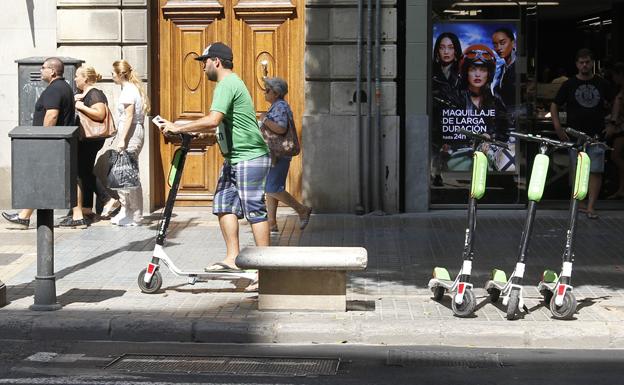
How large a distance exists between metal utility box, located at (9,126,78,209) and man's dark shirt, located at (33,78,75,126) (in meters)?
4.09

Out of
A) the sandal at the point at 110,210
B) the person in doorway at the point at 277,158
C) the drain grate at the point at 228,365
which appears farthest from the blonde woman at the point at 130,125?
the drain grate at the point at 228,365

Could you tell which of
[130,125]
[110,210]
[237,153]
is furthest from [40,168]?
[110,210]

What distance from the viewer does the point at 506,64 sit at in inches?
581

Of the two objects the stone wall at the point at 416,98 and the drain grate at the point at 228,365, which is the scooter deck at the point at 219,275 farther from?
the stone wall at the point at 416,98

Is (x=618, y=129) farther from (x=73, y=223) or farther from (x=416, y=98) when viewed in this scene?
(x=73, y=223)

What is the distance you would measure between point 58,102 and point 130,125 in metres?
0.99

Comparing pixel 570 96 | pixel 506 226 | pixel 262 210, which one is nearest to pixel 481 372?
pixel 262 210

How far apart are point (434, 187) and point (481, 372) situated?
300 inches

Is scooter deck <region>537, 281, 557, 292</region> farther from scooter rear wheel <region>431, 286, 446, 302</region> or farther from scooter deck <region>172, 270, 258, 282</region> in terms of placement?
scooter deck <region>172, 270, 258, 282</region>

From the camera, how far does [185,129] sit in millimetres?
9016

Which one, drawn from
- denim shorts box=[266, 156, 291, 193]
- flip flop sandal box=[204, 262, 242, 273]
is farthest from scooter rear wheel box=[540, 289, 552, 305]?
denim shorts box=[266, 156, 291, 193]

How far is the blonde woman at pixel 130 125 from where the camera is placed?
1338 cm

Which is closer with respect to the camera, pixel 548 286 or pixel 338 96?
pixel 548 286

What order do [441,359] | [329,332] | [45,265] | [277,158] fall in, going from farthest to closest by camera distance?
[277,158], [45,265], [329,332], [441,359]
